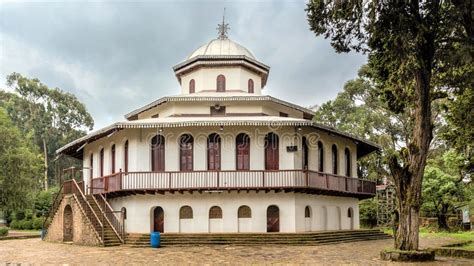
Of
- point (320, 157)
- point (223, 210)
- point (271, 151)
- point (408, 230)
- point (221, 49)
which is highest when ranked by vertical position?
point (221, 49)

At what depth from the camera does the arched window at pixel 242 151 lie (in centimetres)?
2529

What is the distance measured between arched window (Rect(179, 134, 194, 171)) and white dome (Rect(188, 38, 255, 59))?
7587 millimetres

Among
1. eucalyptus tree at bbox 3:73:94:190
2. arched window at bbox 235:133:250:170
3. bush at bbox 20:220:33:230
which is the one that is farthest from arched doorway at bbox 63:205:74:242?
eucalyptus tree at bbox 3:73:94:190

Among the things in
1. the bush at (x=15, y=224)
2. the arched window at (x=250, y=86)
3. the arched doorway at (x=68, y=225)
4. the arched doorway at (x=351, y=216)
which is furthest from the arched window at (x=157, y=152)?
the bush at (x=15, y=224)

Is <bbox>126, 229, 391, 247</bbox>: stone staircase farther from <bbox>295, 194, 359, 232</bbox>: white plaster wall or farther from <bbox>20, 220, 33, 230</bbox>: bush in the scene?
<bbox>20, 220, 33, 230</bbox>: bush

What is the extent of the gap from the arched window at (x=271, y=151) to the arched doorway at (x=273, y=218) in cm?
207

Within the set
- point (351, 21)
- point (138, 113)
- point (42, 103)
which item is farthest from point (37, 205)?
point (351, 21)

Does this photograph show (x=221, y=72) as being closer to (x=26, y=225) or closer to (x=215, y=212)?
(x=215, y=212)

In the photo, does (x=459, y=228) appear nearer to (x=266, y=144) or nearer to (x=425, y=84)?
(x=266, y=144)

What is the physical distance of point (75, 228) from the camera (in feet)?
79.8

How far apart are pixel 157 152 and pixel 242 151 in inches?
174

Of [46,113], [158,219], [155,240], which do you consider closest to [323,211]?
[158,219]

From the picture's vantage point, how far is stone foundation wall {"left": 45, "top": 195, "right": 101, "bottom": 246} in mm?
23064

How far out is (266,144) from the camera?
25.5 metres
